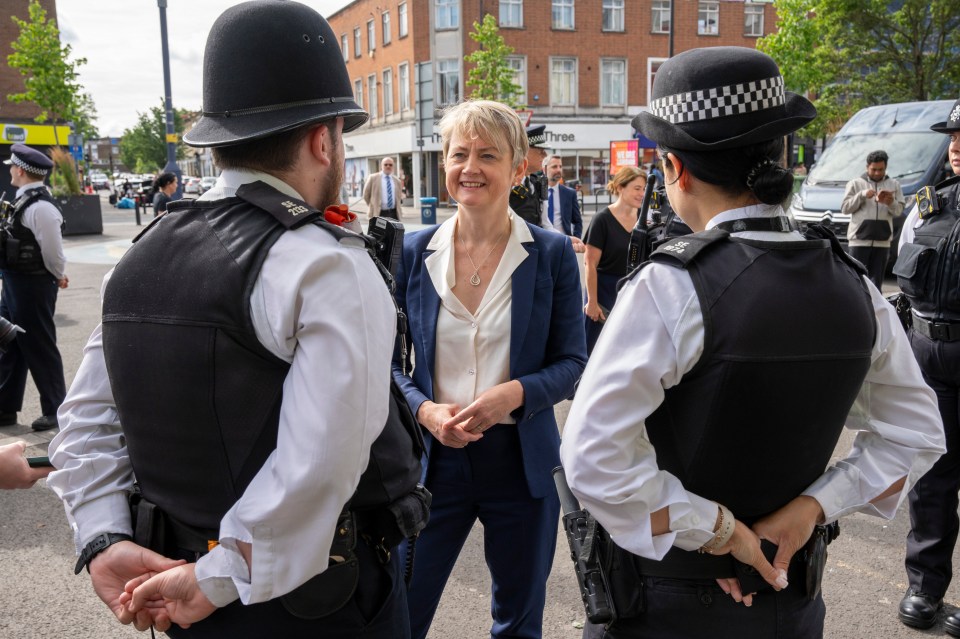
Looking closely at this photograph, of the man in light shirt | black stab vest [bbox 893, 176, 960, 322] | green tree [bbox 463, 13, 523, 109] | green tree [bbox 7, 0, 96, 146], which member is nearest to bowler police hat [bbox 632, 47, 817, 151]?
black stab vest [bbox 893, 176, 960, 322]

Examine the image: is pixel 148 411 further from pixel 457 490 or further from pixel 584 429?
pixel 457 490

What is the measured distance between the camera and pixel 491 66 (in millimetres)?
34750

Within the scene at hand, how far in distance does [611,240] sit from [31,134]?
3464 centimetres

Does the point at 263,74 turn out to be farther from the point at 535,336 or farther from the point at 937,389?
the point at 937,389

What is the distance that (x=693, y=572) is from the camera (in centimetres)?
168

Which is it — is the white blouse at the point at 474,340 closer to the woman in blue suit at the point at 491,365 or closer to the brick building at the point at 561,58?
the woman in blue suit at the point at 491,365

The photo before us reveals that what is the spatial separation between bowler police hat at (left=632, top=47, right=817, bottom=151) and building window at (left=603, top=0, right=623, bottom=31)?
40.1 metres

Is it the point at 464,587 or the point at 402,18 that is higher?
the point at 402,18

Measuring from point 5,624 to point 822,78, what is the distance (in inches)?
1011

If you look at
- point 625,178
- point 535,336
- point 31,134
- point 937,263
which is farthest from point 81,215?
point 937,263

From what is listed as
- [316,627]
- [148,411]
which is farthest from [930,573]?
[148,411]

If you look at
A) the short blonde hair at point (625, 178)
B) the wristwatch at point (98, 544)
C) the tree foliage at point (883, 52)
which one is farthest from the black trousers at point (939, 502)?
the tree foliage at point (883, 52)

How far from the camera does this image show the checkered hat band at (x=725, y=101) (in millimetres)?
1680

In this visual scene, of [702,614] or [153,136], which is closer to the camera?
[702,614]
